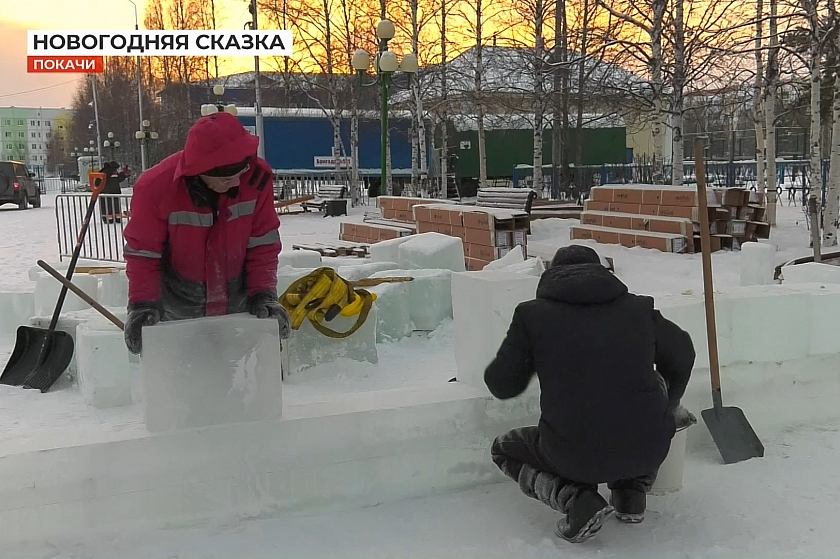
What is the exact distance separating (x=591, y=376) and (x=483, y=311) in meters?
0.89

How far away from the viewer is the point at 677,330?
2.74 meters

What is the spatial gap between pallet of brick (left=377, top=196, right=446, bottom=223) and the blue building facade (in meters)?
19.4

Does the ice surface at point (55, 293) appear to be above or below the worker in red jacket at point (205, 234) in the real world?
below

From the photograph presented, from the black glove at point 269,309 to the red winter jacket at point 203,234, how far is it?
37 mm

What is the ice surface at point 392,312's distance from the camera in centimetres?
629

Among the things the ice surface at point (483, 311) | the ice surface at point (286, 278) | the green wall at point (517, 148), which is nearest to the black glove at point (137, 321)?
the ice surface at point (483, 311)

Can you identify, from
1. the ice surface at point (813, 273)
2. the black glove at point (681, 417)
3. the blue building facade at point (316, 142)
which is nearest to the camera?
the black glove at point (681, 417)

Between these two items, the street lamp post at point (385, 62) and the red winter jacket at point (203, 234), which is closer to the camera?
the red winter jacket at point (203, 234)

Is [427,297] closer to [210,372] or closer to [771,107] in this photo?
[210,372]

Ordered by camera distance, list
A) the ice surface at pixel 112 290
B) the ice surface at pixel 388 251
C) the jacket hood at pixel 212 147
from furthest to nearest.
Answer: the ice surface at pixel 388 251 < the ice surface at pixel 112 290 < the jacket hood at pixel 212 147

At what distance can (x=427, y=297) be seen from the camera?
6.47 metres

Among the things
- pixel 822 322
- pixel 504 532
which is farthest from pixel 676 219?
pixel 504 532

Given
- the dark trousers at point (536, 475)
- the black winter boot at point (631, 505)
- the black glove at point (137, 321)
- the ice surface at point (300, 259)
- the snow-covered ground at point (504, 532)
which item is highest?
the black glove at point (137, 321)

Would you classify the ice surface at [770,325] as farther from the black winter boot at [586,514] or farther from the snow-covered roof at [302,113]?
the snow-covered roof at [302,113]
